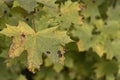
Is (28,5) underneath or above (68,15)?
above

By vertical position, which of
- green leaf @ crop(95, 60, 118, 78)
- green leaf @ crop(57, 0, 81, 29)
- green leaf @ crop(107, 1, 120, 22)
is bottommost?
green leaf @ crop(95, 60, 118, 78)

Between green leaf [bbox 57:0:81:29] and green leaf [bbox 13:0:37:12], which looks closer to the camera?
green leaf [bbox 13:0:37:12]

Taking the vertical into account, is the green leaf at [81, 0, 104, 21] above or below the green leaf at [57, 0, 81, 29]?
below

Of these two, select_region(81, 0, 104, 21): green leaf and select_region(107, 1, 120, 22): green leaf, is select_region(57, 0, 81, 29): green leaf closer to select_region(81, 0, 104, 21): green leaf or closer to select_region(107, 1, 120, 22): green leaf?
select_region(81, 0, 104, 21): green leaf

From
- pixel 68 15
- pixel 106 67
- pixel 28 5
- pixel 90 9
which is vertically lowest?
pixel 106 67

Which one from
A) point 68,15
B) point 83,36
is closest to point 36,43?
point 68,15

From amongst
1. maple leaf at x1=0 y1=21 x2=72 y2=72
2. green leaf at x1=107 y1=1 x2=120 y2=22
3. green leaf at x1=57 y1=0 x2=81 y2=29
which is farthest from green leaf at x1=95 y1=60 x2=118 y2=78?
maple leaf at x1=0 y1=21 x2=72 y2=72

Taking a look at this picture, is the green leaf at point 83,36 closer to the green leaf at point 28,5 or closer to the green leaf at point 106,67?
the green leaf at point 106,67

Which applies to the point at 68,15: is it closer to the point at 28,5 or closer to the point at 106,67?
the point at 28,5
